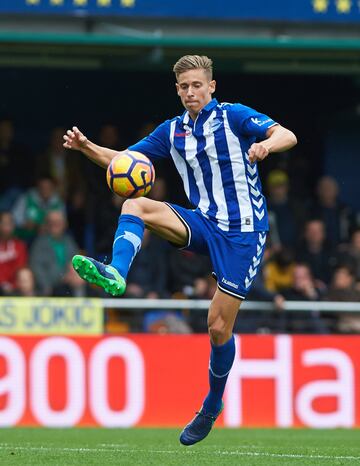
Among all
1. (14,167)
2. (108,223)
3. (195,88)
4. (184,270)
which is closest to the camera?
(195,88)

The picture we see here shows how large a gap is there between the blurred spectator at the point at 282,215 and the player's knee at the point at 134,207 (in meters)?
7.15

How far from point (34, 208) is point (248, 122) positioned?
6.92 meters

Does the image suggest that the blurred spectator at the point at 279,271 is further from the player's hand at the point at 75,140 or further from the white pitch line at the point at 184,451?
the player's hand at the point at 75,140

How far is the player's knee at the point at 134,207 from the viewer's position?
8.11 meters

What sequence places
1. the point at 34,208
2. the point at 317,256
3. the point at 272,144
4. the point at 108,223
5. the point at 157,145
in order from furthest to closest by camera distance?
the point at 317,256
the point at 108,223
the point at 34,208
the point at 157,145
the point at 272,144

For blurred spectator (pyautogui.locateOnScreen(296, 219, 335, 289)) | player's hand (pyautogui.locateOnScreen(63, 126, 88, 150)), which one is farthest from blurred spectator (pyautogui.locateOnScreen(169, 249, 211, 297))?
player's hand (pyautogui.locateOnScreen(63, 126, 88, 150))

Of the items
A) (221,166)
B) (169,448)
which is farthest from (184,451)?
(221,166)

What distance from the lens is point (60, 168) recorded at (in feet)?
50.8

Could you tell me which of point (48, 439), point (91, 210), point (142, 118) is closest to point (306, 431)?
point (48, 439)

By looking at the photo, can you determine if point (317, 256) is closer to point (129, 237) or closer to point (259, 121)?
point (259, 121)

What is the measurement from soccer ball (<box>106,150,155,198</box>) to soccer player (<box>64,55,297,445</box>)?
209 mm

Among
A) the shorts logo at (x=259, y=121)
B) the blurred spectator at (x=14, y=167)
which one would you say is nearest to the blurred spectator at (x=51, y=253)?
the blurred spectator at (x=14, y=167)

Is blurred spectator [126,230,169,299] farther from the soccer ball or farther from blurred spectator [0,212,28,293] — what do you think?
the soccer ball

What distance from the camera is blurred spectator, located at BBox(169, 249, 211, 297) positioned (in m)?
14.2
